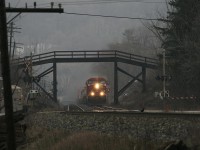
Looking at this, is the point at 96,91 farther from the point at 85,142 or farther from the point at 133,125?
the point at 85,142

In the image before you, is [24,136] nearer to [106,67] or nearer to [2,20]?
[2,20]

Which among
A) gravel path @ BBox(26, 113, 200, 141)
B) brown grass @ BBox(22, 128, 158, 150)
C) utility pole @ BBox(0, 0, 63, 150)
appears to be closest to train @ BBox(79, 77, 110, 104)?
gravel path @ BBox(26, 113, 200, 141)

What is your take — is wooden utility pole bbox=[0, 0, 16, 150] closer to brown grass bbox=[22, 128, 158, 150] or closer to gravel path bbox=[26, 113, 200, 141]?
brown grass bbox=[22, 128, 158, 150]

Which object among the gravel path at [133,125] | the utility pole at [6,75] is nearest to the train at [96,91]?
the gravel path at [133,125]

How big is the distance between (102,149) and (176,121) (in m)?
5.38

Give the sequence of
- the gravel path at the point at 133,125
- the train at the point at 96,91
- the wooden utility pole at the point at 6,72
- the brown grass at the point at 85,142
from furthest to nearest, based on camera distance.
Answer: the train at the point at 96,91 → the gravel path at the point at 133,125 → the brown grass at the point at 85,142 → the wooden utility pole at the point at 6,72

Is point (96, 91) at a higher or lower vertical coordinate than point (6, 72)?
lower

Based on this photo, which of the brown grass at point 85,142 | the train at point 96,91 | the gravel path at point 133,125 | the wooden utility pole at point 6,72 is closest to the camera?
the wooden utility pole at point 6,72

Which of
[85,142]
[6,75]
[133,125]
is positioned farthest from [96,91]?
[6,75]

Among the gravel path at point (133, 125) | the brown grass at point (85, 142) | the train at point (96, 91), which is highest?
the train at point (96, 91)

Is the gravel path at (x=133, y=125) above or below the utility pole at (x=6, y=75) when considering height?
below

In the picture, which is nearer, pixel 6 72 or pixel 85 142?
pixel 6 72

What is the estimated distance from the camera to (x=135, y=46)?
14650 cm

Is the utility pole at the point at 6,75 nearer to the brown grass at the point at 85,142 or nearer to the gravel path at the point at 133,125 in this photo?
the brown grass at the point at 85,142
